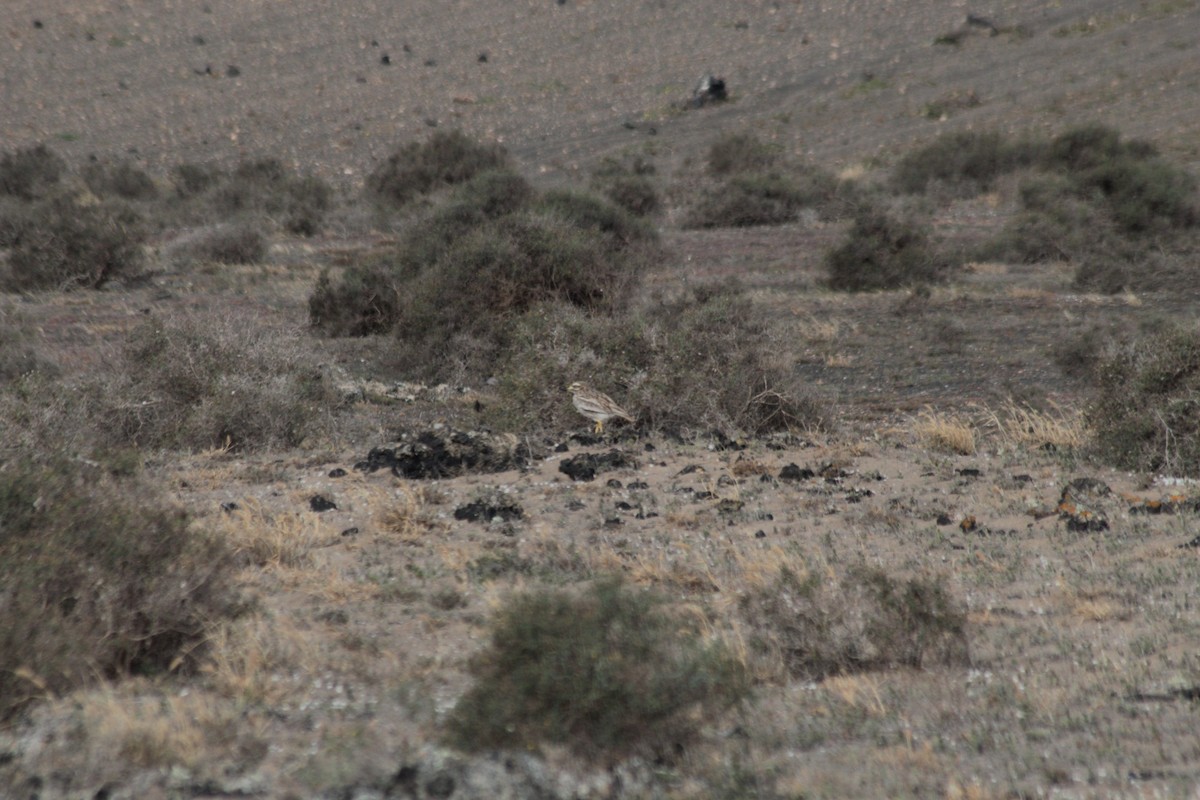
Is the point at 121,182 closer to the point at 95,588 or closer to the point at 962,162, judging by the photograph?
the point at 962,162

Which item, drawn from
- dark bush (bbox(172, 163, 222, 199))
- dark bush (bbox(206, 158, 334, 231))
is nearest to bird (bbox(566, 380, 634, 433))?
dark bush (bbox(206, 158, 334, 231))

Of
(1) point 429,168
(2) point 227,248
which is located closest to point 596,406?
(2) point 227,248

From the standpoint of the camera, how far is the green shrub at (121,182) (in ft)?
121

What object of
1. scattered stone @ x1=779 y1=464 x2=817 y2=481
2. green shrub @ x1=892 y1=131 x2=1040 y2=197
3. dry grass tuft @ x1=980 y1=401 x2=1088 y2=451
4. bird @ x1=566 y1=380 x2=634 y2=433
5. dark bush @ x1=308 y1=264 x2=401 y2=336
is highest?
scattered stone @ x1=779 y1=464 x2=817 y2=481

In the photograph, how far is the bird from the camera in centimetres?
954

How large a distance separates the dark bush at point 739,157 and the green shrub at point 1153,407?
1126 inches

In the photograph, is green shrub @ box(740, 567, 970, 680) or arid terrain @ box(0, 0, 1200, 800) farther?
green shrub @ box(740, 567, 970, 680)

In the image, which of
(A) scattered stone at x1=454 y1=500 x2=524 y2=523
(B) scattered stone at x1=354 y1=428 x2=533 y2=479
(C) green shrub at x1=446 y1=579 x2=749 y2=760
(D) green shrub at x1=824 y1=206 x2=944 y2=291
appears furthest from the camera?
(D) green shrub at x1=824 y1=206 x2=944 y2=291

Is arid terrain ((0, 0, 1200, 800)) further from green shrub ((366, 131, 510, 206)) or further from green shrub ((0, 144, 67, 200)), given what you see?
green shrub ((0, 144, 67, 200))

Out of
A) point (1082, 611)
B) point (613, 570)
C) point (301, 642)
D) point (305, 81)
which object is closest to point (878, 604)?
point (1082, 611)

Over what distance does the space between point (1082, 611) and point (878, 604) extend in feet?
3.42

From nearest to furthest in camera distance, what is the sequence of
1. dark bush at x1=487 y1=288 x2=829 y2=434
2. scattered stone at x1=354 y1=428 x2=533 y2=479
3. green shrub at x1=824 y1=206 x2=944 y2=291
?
scattered stone at x1=354 y1=428 x2=533 y2=479 < dark bush at x1=487 y1=288 x2=829 y2=434 < green shrub at x1=824 y1=206 x2=944 y2=291

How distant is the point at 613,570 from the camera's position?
5.69 meters

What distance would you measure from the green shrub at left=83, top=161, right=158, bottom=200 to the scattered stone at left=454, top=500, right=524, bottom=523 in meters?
33.2
